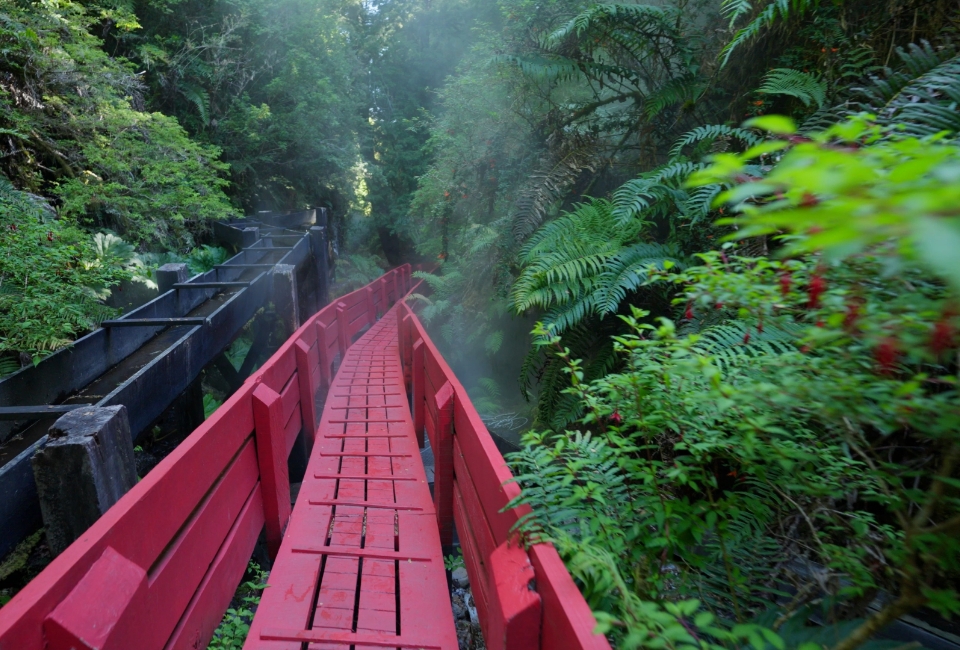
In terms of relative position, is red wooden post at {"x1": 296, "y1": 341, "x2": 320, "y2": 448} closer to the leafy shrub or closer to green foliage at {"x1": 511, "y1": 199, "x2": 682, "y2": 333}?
green foliage at {"x1": 511, "y1": 199, "x2": 682, "y2": 333}

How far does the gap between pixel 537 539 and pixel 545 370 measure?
339 centimetres

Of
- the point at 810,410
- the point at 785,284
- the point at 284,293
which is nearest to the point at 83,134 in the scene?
the point at 284,293

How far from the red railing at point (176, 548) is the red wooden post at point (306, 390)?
75 cm

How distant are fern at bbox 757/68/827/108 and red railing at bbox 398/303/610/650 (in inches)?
119

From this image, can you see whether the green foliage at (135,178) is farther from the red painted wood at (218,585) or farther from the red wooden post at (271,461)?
the red painted wood at (218,585)

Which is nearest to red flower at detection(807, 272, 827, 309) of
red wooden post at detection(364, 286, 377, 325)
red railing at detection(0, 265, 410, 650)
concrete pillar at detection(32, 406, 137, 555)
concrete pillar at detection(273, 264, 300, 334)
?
red railing at detection(0, 265, 410, 650)

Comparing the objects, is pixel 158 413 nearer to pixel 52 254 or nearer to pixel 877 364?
pixel 52 254

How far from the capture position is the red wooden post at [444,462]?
302cm

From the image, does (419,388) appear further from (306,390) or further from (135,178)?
(135,178)

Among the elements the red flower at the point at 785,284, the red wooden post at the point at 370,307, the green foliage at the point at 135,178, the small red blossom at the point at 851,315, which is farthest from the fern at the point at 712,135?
the red wooden post at the point at 370,307

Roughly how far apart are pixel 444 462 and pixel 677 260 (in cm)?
247

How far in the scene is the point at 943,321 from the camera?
70 cm

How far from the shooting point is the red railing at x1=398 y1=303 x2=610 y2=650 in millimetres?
1292

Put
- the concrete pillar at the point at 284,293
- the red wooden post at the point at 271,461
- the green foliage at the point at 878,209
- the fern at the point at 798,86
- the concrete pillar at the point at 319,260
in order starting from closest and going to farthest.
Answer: the green foliage at the point at 878,209 < the red wooden post at the point at 271,461 < the fern at the point at 798,86 < the concrete pillar at the point at 284,293 < the concrete pillar at the point at 319,260
